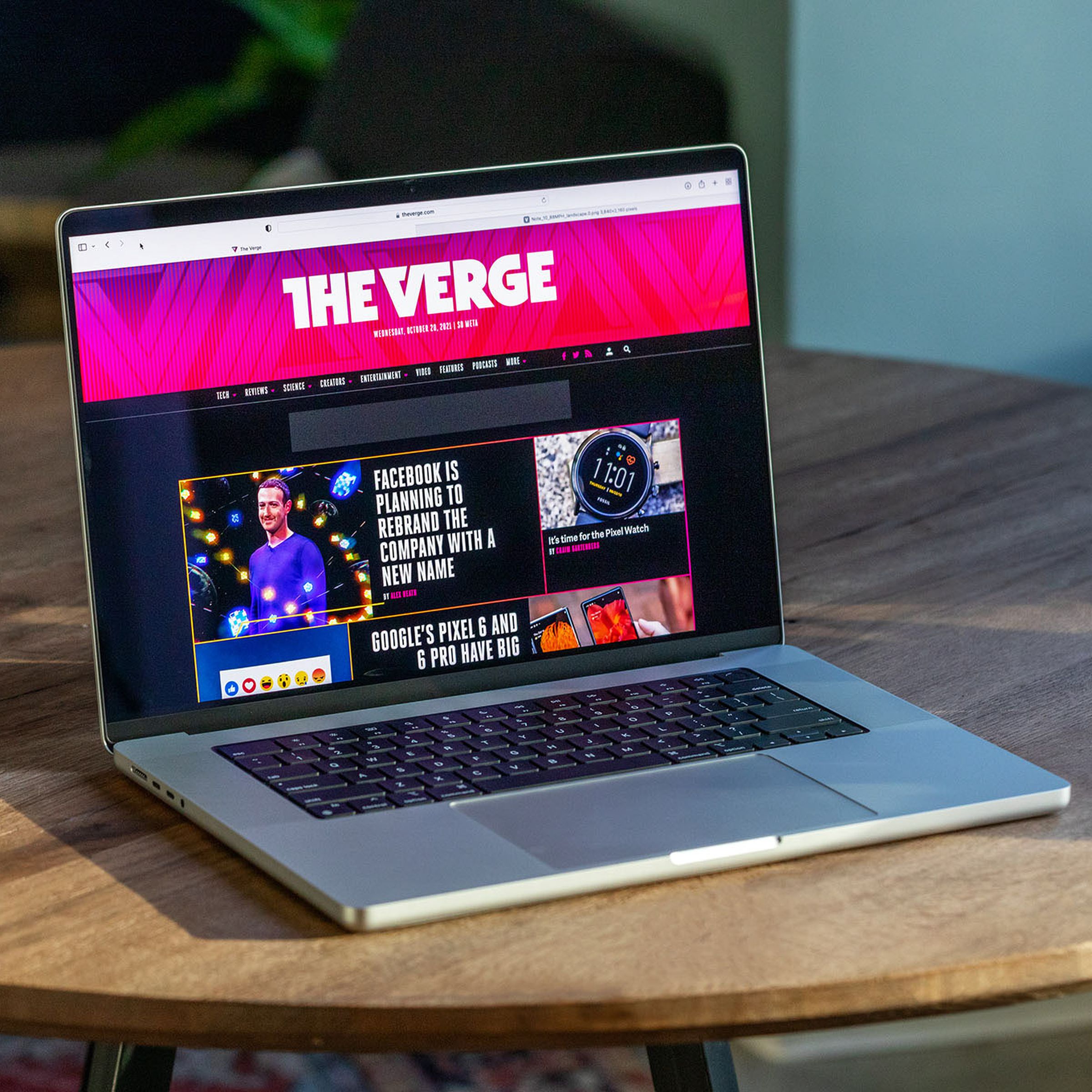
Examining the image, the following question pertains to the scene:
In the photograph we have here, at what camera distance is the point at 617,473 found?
795 mm

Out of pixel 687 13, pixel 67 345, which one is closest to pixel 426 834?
pixel 67 345

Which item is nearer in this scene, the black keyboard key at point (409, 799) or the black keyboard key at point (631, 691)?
the black keyboard key at point (409, 799)

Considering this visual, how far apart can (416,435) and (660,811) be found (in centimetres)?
25

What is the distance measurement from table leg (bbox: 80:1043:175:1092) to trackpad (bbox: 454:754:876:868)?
31cm

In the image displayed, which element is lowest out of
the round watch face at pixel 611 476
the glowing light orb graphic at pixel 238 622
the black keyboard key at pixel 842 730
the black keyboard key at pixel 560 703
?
the black keyboard key at pixel 842 730

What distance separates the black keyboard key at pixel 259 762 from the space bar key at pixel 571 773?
0.31 ft

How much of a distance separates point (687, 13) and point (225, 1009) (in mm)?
2818

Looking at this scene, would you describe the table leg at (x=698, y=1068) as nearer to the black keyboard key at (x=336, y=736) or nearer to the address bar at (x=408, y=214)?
the black keyboard key at (x=336, y=736)

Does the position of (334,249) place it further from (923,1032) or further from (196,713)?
(923,1032)

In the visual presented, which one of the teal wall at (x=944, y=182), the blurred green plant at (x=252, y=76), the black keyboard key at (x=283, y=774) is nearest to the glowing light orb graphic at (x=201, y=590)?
the black keyboard key at (x=283, y=774)

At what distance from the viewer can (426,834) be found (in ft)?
1.94

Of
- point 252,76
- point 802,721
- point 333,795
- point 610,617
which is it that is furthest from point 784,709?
point 252,76

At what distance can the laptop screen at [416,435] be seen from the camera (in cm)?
73

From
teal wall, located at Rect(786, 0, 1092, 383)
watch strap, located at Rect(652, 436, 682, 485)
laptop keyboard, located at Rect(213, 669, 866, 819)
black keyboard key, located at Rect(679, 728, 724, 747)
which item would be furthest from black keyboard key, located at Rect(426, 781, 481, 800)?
teal wall, located at Rect(786, 0, 1092, 383)
